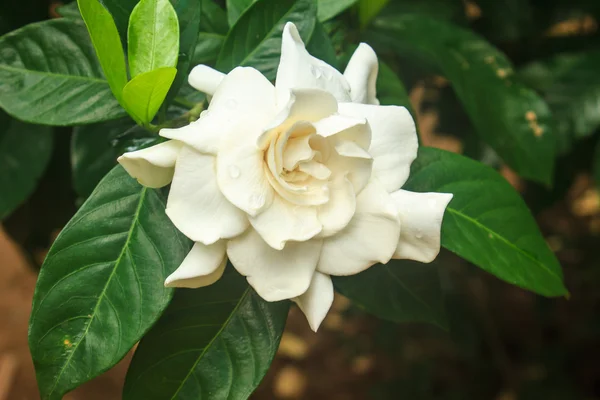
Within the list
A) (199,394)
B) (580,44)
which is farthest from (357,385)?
(199,394)

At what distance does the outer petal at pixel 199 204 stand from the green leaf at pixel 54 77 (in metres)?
0.20

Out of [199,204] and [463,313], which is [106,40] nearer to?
[199,204]

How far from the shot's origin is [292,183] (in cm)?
59

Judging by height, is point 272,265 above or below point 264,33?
below

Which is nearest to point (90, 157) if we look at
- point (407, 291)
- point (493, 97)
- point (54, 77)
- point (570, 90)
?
point (54, 77)

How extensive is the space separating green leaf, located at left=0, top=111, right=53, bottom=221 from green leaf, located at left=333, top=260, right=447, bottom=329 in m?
0.63

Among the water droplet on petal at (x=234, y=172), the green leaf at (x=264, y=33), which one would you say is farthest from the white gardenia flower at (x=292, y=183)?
the green leaf at (x=264, y=33)

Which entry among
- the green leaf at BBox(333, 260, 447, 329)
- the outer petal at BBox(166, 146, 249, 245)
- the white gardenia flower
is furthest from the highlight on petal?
the green leaf at BBox(333, 260, 447, 329)

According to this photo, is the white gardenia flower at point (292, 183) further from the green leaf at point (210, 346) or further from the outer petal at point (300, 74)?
the green leaf at point (210, 346)

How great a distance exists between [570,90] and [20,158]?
4.11 feet

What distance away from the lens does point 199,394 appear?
0.71 meters

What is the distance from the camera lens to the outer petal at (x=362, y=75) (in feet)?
2.23

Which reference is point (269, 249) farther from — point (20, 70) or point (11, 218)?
point (11, 218)

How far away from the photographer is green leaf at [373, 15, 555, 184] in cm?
109
